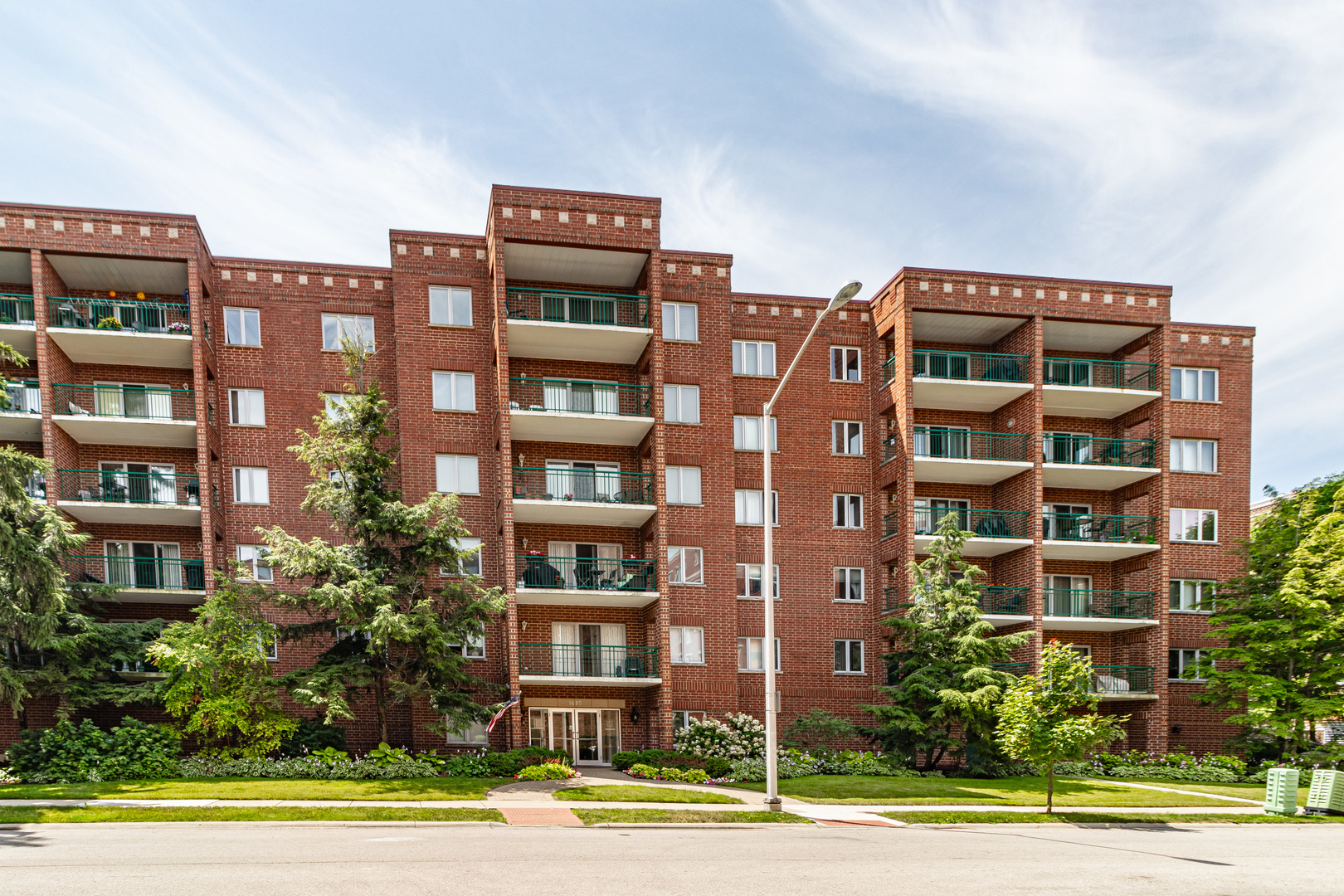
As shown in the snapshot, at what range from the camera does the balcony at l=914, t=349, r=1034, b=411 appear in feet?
96.0

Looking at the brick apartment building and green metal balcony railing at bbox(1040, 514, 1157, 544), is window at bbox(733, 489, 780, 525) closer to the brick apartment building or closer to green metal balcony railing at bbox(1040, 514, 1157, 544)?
the brick apartment building

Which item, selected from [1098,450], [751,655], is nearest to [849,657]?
[751,655]

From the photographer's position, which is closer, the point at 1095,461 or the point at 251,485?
the point at 251,485

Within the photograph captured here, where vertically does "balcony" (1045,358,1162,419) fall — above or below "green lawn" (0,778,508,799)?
above

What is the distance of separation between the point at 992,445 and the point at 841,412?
611 cm

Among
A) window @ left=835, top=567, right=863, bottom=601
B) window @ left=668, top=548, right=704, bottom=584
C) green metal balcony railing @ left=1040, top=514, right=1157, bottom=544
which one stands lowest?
window @ left=835, top=567, right=863, bottom=601

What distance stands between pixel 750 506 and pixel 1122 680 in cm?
1485

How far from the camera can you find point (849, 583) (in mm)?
29203

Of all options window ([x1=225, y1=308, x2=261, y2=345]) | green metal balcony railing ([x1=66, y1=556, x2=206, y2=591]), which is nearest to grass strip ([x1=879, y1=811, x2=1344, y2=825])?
green metal balcony railing ([x1=66, y1=556, x2=206, y2=591])

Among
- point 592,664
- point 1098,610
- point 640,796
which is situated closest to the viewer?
point 640,796

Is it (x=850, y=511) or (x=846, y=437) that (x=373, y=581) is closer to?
(x=850, y=511)

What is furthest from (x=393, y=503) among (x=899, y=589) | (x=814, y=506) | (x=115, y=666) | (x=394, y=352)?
(x=899, y=589)

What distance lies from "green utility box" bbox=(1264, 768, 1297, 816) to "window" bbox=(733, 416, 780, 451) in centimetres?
1636

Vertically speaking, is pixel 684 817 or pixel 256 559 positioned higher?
pixel 256 559
